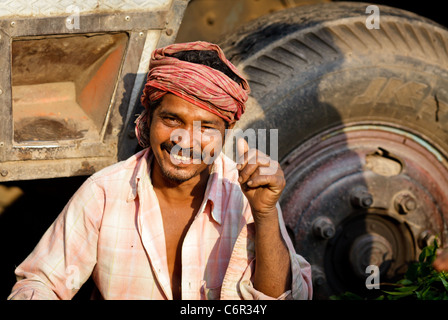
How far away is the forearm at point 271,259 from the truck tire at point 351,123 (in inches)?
23.9

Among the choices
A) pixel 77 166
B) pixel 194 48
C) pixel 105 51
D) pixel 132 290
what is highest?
pixel 105 51

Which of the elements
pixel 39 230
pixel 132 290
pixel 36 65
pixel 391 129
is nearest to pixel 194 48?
pixel 36 65

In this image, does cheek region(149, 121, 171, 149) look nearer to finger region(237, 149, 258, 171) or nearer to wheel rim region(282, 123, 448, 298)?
finger region(237, 149, 258, 171)

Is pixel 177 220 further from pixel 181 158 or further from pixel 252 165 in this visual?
pixel 252 165

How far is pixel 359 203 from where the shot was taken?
2953 millimetres

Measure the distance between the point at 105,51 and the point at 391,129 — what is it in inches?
53.7

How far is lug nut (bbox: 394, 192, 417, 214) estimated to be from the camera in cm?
300

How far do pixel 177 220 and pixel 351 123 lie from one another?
38.1 inches

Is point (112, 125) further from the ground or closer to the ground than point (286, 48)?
closer to the ground

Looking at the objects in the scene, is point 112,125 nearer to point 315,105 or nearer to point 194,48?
point 194,48

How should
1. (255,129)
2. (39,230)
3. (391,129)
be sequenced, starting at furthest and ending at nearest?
(39,230)
(391,129)
(255,129)

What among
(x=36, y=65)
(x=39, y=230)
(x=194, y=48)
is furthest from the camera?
(x=39, y=230)

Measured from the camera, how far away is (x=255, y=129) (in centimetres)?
285

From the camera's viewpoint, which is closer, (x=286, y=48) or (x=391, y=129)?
(x=286, y=48)
